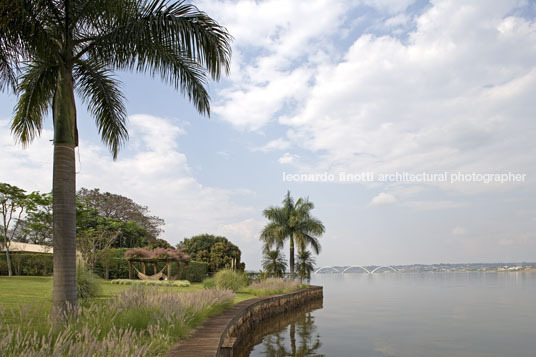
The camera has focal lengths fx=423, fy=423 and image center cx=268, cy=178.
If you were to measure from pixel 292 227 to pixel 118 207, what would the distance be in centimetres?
1887

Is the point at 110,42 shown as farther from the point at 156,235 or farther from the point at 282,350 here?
the point at 156,235

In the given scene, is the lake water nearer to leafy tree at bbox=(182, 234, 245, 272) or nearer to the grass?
the grass

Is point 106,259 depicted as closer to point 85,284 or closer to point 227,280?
point 227,280

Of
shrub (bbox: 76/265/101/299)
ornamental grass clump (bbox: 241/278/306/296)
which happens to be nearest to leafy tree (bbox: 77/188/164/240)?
ornamental grass clump (bbox: 241/278/306/296)

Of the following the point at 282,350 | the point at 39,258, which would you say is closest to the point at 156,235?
the point at 39,258

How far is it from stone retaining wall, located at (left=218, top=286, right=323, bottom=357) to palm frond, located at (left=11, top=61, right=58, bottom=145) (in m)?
6.11

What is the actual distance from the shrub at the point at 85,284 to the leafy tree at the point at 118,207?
2946 centimetres

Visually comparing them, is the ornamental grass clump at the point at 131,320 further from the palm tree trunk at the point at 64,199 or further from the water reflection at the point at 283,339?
the water reflection at the point at 283,339

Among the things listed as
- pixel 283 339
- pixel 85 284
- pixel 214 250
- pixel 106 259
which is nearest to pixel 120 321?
pixel 85 284

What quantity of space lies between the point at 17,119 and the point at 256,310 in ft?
32.2

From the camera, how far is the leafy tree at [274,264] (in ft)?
110

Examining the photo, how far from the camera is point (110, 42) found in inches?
309

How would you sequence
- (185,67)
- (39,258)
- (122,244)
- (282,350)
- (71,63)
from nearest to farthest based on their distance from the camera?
(71,63) → (185,67) → (282,350) → (39,258) → (122,244)

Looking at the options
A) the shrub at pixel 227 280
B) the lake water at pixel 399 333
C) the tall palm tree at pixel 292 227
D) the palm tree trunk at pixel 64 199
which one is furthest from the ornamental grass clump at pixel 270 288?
the palm tree trunk at pixel 64 199
